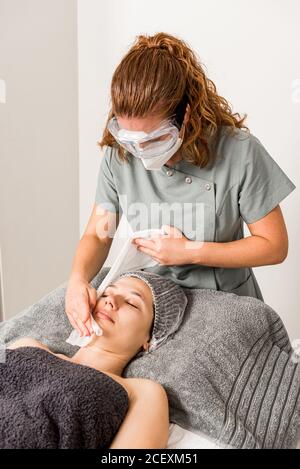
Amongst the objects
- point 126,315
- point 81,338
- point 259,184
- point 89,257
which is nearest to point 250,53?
point 259,184

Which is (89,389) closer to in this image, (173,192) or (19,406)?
(19,406)

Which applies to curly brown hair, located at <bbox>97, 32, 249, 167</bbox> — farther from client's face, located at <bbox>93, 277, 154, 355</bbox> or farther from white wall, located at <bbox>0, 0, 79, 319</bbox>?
white wall, located at <bbox>0, 0, 79, 319</bbox>

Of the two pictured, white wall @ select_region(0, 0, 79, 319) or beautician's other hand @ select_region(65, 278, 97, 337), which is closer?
beautician's other hand @ select_region(65, 278, 97, 337)

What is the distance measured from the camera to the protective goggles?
1.40m

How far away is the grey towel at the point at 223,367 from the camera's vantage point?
1331 millimetres

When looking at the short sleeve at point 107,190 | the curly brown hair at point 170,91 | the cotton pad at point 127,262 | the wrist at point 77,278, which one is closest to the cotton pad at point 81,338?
the cotton pad at point 127,262

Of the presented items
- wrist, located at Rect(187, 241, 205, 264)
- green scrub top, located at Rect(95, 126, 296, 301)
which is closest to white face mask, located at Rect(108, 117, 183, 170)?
green scrub top, located at Rect(95, 126, 296, 301)

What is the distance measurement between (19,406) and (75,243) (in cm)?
189

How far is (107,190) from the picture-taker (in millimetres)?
1766

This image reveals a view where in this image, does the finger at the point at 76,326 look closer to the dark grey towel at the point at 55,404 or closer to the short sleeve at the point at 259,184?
the dark grey towel at the point at 55,404

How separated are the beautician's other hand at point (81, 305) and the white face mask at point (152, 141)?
1.25 feet

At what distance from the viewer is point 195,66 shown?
149 centimetres

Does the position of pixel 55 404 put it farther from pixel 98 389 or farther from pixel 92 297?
pixel 92 297

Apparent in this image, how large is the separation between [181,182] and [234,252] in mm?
254
